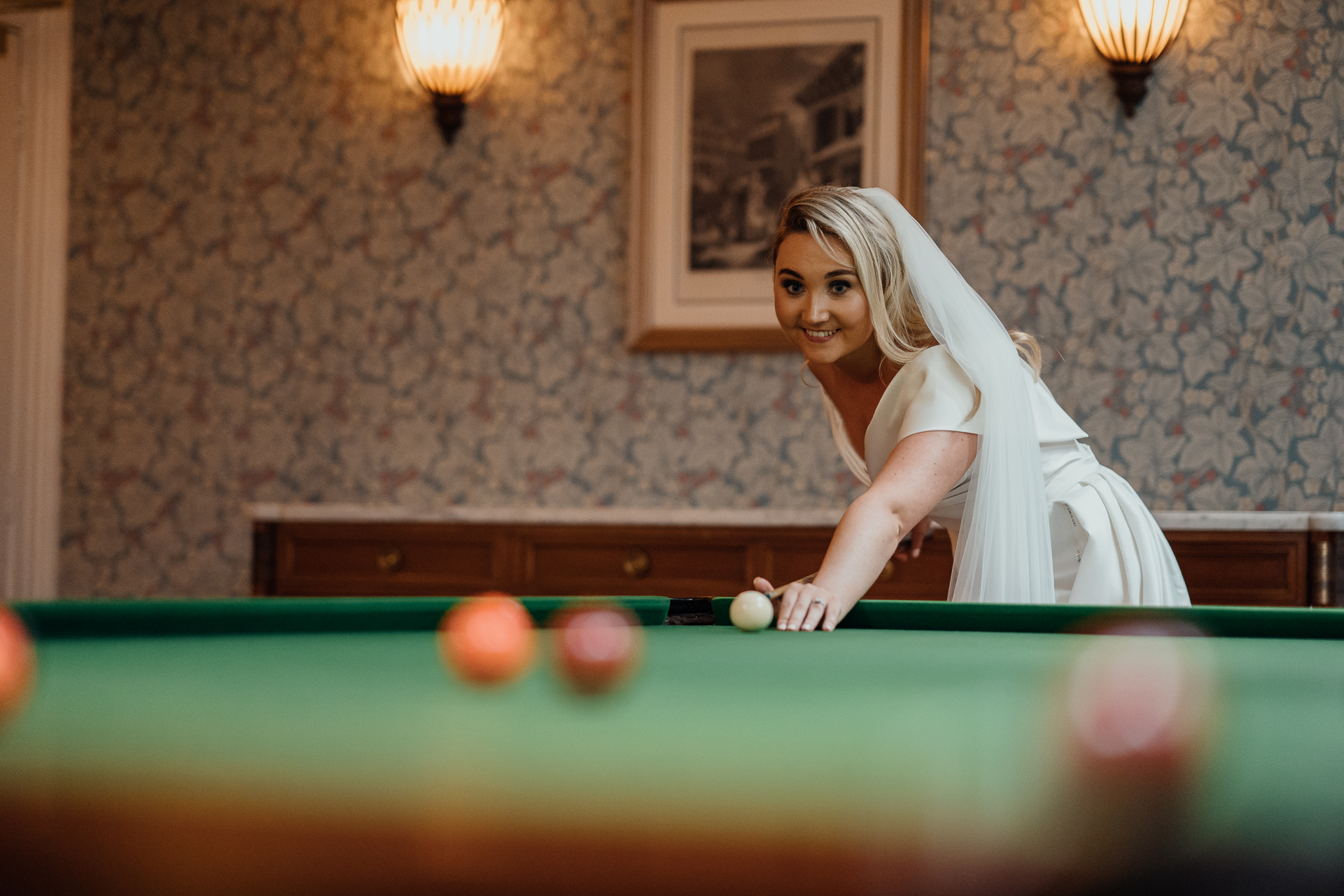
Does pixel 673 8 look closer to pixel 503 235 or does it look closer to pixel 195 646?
pixel 503 235

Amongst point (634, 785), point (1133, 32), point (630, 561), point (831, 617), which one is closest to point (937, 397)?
point (831, 617)

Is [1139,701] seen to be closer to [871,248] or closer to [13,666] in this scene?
[13,666]

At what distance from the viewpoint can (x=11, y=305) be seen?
365cm

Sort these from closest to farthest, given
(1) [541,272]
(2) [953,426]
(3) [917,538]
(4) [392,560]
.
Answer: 1. (2) [953,426]
2. (3) [917,538]
3. (4) [392,560]
4. (1) [541,272]

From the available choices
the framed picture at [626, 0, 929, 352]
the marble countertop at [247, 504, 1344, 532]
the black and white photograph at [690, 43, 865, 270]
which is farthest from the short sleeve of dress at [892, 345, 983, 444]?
the black and white photograph at [690, 43, 865, 270]

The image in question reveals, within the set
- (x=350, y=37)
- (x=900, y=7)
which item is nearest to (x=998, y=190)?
(x=900, y=7)

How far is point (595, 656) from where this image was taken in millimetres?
998

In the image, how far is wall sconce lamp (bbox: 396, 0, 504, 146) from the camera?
335 cm

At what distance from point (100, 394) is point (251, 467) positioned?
0.62m

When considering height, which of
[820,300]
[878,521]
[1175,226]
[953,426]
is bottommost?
[878,521]

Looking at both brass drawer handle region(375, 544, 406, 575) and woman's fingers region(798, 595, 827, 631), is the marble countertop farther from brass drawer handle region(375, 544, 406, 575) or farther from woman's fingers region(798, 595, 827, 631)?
woman's fingers region(798, 595, 827, 631)

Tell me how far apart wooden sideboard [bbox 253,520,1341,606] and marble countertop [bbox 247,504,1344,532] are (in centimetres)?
2

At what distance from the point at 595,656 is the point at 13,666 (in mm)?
520

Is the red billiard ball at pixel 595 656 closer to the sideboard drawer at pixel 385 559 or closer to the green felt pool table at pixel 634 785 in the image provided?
the green felt pool table at pixel 634 785
